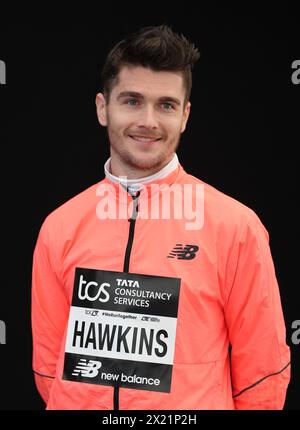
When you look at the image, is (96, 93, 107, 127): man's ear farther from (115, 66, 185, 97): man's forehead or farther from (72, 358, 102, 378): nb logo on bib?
(72, 358, 102, 378): nb logo on bib

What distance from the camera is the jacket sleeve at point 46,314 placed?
311 centimetres

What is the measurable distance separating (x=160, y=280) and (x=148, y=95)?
0.65 meters

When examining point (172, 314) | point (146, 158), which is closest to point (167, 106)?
point (146, 158)

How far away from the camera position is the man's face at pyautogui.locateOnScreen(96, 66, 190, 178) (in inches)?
111

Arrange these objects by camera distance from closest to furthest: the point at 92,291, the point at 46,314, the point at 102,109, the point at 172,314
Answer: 1. the point at 172,314
2. the point at 92,291
3. the point at 102,109
4. the point at 46,314

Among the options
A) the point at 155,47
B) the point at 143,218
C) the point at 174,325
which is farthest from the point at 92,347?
the point at 155,47

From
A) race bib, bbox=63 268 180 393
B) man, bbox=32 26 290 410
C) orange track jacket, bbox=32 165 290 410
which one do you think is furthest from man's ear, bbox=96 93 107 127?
race bib, bbox=63 268 180 393

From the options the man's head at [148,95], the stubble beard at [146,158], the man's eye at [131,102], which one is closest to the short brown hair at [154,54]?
the man's head at [148,95]

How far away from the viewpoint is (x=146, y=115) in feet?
9.25

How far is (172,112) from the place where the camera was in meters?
2.87

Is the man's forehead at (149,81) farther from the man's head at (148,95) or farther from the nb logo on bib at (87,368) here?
the nb logo on bib at (87,368)

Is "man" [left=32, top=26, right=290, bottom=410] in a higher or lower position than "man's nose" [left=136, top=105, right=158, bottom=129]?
lower

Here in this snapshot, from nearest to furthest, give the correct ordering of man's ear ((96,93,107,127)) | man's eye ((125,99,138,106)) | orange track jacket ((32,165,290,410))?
orange track jacket ((32,165,290,410)) < man's eye ((125,99,138,106)) < man's ear ((96,93,107,127))

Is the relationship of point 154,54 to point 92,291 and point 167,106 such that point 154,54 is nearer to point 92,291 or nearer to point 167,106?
point 167,106
